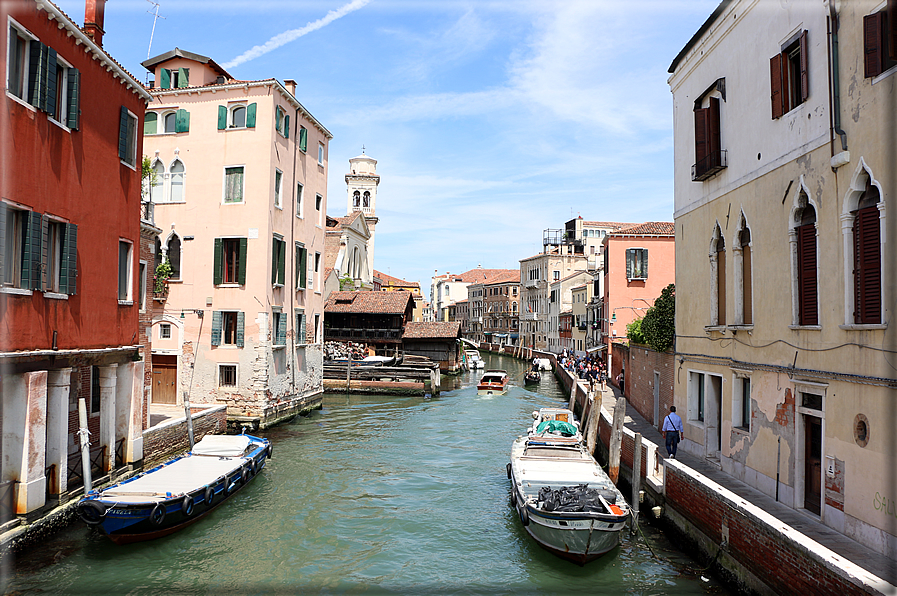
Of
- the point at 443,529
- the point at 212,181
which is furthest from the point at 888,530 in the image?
the point at 212,181

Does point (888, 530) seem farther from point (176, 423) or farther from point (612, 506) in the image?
point (176, 423)

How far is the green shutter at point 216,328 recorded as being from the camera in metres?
20.1

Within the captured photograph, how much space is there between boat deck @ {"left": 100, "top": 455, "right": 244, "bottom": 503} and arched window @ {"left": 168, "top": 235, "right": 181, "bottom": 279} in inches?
388

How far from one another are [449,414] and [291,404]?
6702mm

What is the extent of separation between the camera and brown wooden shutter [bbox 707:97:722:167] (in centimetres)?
1195

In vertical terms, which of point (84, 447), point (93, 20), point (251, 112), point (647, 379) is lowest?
point (84, 447)

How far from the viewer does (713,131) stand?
12031mm

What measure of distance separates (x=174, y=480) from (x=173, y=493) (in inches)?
41.5

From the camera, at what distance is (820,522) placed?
8.02 m

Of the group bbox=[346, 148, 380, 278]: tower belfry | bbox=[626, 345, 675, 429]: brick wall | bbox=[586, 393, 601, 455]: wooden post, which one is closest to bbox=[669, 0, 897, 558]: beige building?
bbox=[626, 345, 675, 429]: brick wall

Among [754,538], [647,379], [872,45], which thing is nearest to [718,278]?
[872,45]

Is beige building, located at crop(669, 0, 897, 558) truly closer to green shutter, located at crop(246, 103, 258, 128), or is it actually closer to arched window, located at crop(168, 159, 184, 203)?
green shutter, located at crop(246, 103, 258, 128)

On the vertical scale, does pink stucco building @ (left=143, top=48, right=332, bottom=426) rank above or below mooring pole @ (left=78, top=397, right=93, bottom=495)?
above

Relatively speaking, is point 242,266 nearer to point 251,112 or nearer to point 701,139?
point 251,112
